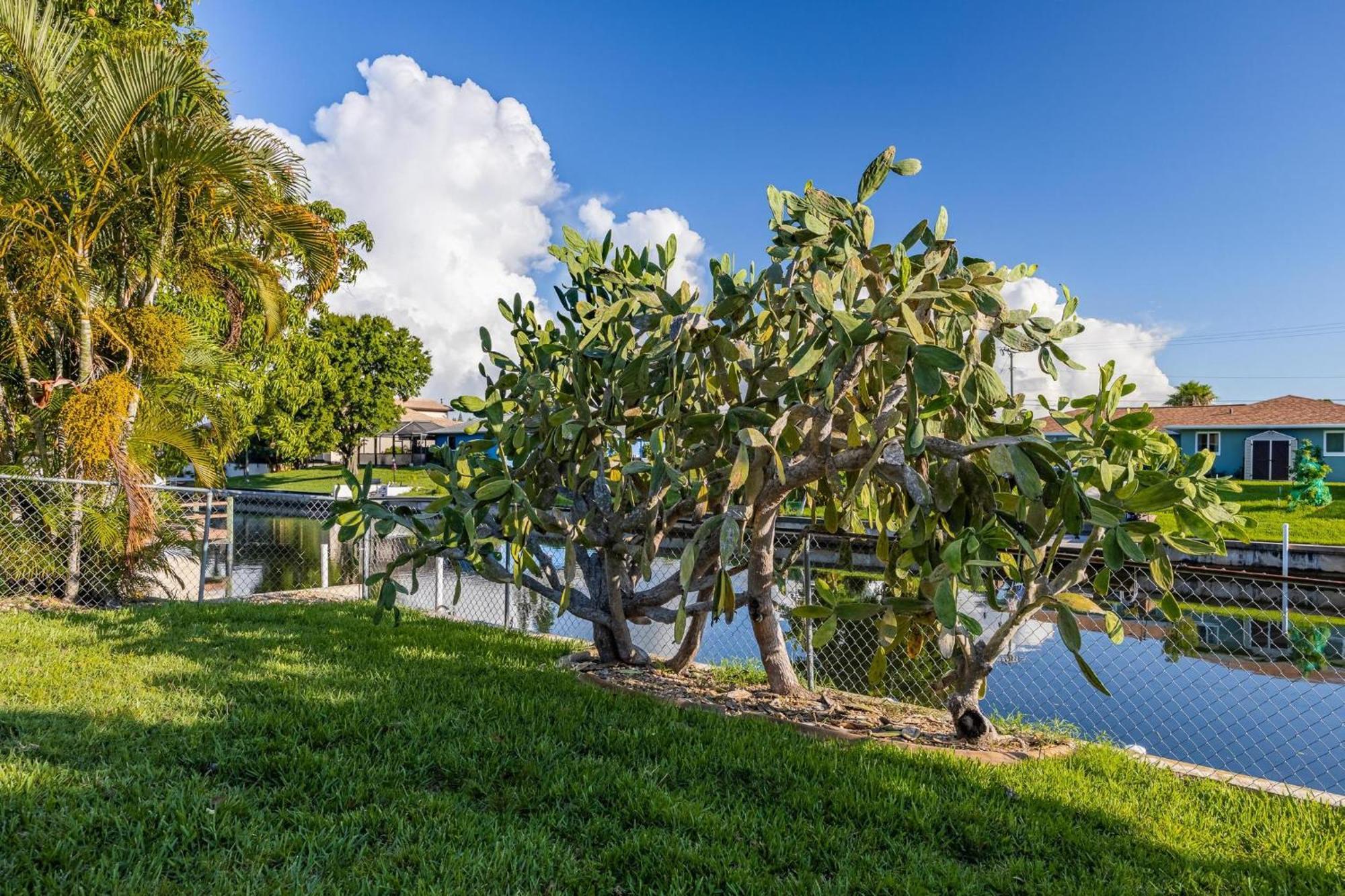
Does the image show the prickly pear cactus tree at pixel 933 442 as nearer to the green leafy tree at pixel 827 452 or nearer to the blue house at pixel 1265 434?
the green leafy tree at pixel 827 452

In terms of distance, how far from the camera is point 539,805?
271 centimetres

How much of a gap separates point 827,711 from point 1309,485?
19017mm

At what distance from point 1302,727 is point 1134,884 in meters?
4.66

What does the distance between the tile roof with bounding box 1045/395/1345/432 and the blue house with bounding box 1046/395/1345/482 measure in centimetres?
2

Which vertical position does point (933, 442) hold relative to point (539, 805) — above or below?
above

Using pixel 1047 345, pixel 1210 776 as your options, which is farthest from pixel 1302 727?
pixel 1047 345

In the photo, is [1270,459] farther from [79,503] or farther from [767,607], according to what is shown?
[79,503]

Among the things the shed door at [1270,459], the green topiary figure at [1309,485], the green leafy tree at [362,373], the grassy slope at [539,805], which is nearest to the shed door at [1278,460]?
the shed door at [1270,459]

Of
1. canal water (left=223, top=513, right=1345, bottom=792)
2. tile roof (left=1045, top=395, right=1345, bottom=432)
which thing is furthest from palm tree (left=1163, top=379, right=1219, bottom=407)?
canal water (left=223, top=513, right=1345, bottom=792)

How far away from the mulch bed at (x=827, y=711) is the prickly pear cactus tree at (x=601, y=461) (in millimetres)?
312

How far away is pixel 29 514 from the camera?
6.39m

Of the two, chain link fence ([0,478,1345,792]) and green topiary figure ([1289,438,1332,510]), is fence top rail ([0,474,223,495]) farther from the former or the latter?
green topiary figure ([1289,438,1332,510])

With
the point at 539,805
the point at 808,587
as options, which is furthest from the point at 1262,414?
the point at 539,805

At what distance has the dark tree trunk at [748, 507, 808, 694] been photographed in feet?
13.6
